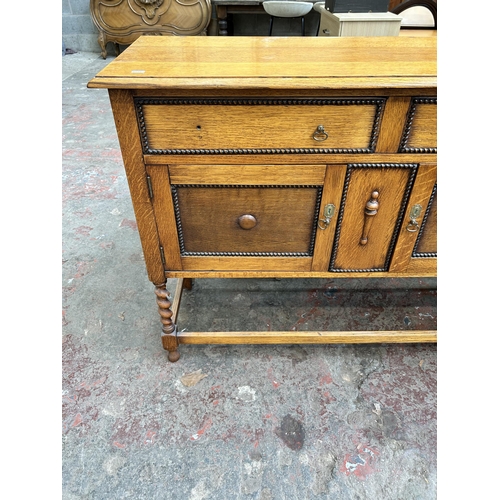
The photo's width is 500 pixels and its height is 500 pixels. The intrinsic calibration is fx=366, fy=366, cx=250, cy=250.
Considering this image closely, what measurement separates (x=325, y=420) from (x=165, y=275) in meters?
0.78

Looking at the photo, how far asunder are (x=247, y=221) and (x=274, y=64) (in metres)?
0.47

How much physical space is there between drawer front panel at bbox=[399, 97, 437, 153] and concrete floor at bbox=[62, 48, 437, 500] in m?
0.89

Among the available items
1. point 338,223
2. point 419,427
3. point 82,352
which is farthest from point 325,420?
point 82,352

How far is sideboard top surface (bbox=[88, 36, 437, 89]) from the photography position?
3.01ft

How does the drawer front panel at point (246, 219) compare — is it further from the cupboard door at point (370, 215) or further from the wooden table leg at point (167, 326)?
the wooden table leg at point (167, 326)

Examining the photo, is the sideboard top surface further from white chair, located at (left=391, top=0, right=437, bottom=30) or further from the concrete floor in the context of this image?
the concrete floor

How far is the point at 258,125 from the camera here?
3.31ft

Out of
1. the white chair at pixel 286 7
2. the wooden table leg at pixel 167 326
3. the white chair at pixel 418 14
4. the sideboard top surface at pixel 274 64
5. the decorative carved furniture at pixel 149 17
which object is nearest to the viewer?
the sideboard top surface at pixel 274 64

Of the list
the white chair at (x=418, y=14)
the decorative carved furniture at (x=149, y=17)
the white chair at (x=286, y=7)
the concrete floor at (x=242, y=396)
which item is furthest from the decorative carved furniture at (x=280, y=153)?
the decorative carved furniture at (x=149, y=17)

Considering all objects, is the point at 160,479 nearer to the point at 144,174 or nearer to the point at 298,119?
the point at 144,174

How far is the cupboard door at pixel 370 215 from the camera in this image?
3.60ft

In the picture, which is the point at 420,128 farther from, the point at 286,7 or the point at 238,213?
the point at 286,7

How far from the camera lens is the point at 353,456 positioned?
123 cm

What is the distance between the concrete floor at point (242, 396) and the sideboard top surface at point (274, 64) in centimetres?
107
